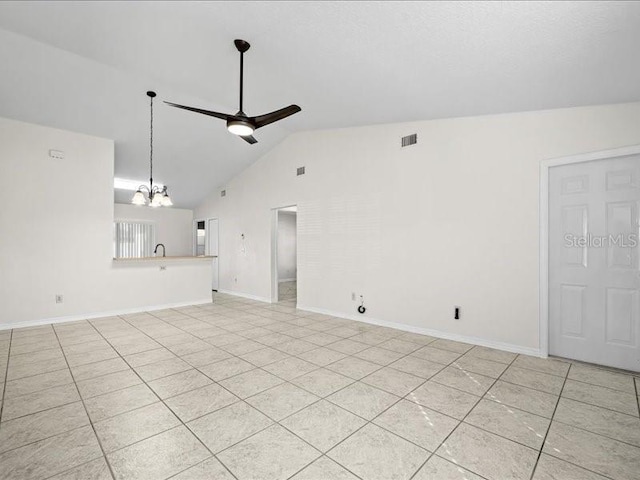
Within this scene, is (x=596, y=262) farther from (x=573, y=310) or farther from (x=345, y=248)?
(x=345, y=248)

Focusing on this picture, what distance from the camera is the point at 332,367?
3059mm

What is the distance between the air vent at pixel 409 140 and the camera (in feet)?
14.1

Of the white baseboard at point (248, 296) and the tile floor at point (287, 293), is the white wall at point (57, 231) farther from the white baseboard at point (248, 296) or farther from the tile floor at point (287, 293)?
the tile floor at point (287, 293)

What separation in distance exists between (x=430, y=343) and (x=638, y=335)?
1.98m

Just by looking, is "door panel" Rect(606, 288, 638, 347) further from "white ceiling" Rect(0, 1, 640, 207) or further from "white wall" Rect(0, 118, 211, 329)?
"white wall" Rect(0, 118, 211, 329)

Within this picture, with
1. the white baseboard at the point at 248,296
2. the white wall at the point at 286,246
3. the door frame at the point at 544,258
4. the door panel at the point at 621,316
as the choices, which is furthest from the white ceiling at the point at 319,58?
the white wall at the point at 286,246

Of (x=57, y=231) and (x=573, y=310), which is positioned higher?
(x=57, y=231)

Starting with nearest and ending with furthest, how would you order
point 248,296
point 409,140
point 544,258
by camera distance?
point 544,258 → point 409,140 → point 248,296

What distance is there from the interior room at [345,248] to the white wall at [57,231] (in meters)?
0.03

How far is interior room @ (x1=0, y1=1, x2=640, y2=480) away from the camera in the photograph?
75.5 inches

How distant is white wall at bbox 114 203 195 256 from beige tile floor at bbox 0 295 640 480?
5120mm

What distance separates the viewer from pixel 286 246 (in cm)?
1037

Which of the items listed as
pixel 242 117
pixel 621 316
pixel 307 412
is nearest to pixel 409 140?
pixel 242 117

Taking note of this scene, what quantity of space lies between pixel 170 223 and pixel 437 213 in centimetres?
784
